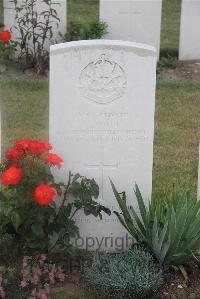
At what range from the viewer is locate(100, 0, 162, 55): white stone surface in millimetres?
10406

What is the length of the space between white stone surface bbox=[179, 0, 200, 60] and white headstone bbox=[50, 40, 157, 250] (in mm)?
5453

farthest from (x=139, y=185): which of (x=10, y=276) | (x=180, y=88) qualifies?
(x=180, y=88)

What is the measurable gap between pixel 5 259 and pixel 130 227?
87 cm

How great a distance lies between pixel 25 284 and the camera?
4809mm

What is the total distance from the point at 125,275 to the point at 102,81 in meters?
1.29

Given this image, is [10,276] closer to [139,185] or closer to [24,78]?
[139,185]

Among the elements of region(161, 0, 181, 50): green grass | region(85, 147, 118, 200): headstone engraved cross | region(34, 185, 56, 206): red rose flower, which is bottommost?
region(34, 185, 56, 206): red rose flower

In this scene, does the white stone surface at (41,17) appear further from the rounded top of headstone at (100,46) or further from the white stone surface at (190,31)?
the rounded top of headstone at (100,46)

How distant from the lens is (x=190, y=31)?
10789 millimetres

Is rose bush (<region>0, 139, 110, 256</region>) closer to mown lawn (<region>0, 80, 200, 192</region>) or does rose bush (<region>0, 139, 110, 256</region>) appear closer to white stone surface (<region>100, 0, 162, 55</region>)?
mown lawn (<region>0, 80, 200, 192</region>)

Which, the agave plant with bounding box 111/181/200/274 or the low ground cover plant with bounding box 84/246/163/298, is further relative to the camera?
the agave plant with bounding box 111/181/200/274

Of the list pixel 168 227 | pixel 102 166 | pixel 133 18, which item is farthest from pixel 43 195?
pixel 133 18

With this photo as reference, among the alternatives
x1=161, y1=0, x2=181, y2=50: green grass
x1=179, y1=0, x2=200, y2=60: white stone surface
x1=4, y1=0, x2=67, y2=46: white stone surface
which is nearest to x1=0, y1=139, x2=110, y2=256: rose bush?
x1=4, y1=0, x2=67, y2=46: white stone surface

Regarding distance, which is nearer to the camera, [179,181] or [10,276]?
[10,276]
